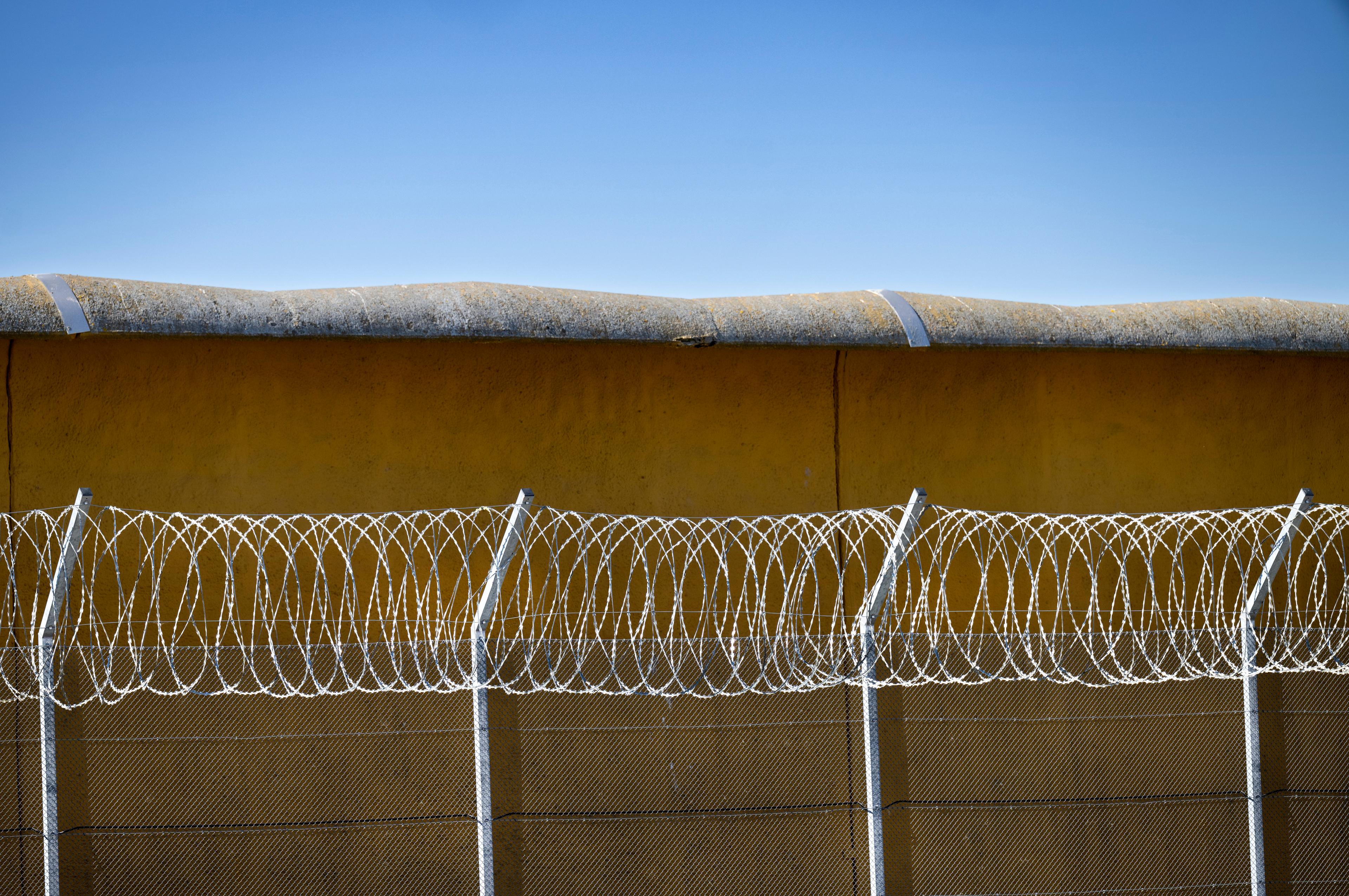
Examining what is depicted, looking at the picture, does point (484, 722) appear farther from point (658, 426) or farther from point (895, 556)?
point (658, 426)

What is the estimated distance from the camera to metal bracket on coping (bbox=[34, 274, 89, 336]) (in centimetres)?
541

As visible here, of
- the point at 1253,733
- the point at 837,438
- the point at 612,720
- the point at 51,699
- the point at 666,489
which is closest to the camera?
the point at 51,699

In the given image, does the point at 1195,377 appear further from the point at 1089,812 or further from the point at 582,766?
the point at 582,766

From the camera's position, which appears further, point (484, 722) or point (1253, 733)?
point (1253, 733)

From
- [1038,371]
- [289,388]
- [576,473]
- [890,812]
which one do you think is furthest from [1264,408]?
[289,388]

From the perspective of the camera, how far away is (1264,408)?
23.0ft

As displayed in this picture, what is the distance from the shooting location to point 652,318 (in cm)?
608

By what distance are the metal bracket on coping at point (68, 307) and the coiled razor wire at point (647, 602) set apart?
0.82 metres

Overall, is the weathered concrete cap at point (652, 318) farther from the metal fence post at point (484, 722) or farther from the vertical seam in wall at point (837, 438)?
the metal fence post at point (484, 722)

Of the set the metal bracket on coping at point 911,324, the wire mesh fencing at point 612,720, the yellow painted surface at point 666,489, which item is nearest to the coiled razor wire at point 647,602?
the wire mesh fencing at point 612,720

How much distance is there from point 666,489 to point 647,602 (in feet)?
4.41

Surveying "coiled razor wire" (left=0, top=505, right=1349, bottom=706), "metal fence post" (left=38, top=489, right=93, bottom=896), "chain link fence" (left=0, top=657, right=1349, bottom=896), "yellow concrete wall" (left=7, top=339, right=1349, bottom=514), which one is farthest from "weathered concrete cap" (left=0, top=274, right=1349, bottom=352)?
"chain link fence" (left=0, top=657, right=1349, bottom=896)

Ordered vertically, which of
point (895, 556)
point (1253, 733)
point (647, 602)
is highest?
point (895, 556)

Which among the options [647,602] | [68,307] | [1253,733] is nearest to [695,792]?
[647,602]
